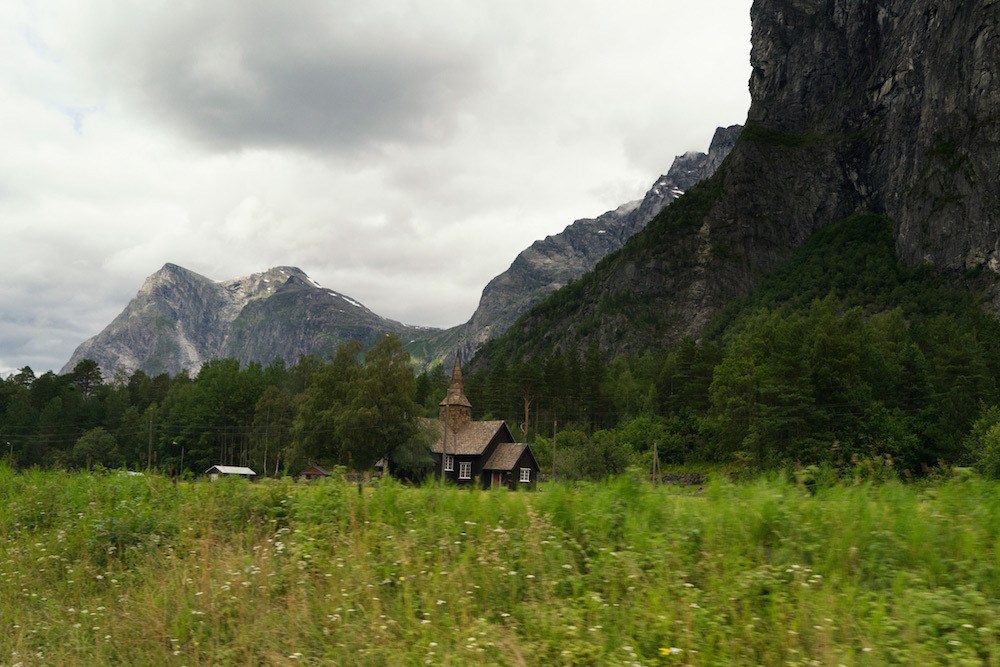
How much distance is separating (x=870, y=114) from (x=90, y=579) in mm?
199101

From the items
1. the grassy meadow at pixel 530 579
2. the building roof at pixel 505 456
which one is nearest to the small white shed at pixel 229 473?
the grassy meadow at pixel 530 579

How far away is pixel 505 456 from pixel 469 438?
4.21 meters

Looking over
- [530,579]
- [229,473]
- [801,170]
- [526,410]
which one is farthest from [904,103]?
[530,579]

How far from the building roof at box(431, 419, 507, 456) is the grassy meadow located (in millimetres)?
55487

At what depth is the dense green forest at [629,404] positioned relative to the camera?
177ft

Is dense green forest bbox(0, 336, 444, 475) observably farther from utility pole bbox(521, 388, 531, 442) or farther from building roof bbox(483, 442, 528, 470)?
utility pole bbox(521, 388, 531, 442)

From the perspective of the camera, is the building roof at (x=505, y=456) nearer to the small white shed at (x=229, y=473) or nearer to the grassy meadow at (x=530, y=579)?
the small white shed at (x=229, y=473)

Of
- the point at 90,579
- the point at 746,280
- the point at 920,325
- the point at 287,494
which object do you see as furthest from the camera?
the point at 746,280

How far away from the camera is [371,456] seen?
55656 millimetres

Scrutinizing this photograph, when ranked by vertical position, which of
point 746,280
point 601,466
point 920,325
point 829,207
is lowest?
point 601,466

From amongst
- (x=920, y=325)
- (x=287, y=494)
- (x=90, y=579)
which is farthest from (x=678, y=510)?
(x=920, y=325)

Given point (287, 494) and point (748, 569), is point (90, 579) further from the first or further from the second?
point (748, 569)

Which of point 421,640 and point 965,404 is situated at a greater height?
point 965,404

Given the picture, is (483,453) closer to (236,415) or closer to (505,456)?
(505,456)
